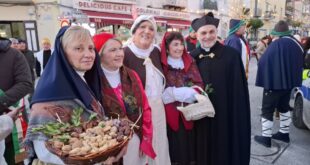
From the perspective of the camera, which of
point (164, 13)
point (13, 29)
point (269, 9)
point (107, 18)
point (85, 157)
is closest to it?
point (85, 157)

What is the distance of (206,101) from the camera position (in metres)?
2.94

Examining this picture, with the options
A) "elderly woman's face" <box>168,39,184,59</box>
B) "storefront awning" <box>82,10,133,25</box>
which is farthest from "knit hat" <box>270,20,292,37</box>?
"storefront awning" <box>82,10,133,25</box>

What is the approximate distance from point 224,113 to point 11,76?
231 cm

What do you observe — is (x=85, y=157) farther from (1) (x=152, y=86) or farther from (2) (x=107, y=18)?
(2) (x=107, y=18)

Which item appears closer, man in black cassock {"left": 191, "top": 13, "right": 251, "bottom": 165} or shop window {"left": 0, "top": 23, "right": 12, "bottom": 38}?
man in black cassock {"left": 191, "top": 13, "right": 251, "bottom": 165}

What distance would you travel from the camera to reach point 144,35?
119 inches

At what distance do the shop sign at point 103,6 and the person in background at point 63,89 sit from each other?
12.7m

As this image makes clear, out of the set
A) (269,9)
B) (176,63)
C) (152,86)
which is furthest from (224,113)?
(269,9)

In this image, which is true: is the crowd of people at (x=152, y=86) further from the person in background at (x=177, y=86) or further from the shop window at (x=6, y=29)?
the shop window at (x=6, y=29)

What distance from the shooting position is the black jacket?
8.97 ft

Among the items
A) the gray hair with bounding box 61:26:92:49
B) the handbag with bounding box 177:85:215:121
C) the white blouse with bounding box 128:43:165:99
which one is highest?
the gray hair with bounding box 61:26:92:49

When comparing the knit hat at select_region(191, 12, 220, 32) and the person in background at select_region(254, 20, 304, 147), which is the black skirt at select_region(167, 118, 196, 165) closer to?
the knit hat at select_region(191, 12, 220, 32)

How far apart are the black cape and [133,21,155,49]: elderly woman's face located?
0.68 meters

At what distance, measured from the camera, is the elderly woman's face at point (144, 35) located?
3035 millimetres
